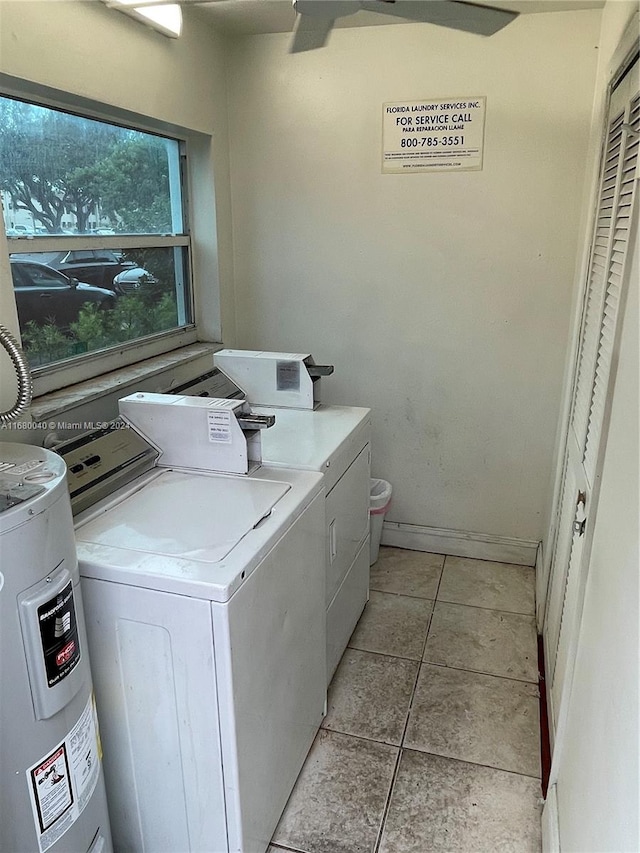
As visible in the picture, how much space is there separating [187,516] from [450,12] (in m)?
1.31

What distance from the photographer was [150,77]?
7.36 ft

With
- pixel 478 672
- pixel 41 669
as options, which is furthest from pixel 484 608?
pixel 41 669

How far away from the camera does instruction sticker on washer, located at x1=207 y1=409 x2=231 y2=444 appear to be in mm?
1817

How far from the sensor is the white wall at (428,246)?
2.54 m

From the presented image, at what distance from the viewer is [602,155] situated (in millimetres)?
2043

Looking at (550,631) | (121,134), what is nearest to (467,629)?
(550,631)

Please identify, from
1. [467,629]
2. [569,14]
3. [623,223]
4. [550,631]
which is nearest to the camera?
[623,223]

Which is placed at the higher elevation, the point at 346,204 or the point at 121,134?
the point at 121,134

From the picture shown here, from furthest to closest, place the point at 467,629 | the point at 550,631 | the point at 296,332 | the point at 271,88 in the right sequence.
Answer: the point at 296,332 → the point at 271,88 → the point at 467,629 → the point at 550,631

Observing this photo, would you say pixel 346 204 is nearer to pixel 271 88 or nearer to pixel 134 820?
pixel 271 88

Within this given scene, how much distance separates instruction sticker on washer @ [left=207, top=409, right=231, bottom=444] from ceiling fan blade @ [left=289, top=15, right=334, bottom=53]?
38.7 inches

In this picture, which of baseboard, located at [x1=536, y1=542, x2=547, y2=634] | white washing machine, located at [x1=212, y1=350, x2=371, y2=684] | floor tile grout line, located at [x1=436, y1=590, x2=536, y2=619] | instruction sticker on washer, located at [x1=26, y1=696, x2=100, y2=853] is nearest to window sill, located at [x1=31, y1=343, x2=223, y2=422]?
white washing machine, located at [x1=212, y1=350, x2=371, y2=684]

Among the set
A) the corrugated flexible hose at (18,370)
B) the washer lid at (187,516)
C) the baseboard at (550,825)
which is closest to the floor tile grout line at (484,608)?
the baseboard at (550,825)

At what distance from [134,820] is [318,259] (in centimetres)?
231
